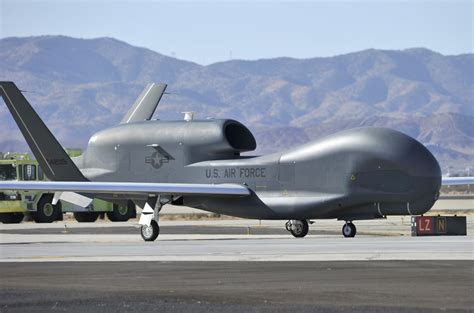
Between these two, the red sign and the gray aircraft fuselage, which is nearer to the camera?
the gray aircraft fuselage

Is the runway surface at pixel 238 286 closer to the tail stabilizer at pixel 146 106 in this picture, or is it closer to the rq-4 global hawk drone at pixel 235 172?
the rq-4 global hawk drone at pixel 235 172

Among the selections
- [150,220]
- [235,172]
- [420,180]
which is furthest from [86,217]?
[420,180]

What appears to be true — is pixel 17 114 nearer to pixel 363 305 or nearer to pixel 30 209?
pixel 30 209

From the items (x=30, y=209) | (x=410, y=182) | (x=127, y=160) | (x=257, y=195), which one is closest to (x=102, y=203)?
(x=30, y=209)

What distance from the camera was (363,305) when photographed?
1697 centimetres

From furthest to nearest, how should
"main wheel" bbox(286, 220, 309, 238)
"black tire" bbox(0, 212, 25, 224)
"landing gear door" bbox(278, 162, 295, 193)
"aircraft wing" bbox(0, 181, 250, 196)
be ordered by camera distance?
"black tire" bbox(0, 212, 25, 224) → "main wheel" bbox(286, 220, 309, 238) → "landing gear door" bbox(278, 162, 295, 193) → "aircraft wing" bbox(0, 181, 250, 196)

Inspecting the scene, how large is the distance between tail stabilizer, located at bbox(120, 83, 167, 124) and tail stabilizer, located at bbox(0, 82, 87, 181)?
3878 millimetres

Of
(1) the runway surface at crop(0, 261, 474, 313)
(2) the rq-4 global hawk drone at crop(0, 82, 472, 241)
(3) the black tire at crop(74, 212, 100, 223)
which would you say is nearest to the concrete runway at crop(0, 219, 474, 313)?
(1) the runway surface at crop(0, 261, 474, 313)

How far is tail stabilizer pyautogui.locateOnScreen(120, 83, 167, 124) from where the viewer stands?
148 feet

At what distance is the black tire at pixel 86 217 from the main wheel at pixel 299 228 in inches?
947

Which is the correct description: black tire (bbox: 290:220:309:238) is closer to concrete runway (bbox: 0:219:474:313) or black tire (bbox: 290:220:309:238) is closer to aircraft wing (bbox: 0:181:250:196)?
aircraft wing (bbox: 0:181:250:196)

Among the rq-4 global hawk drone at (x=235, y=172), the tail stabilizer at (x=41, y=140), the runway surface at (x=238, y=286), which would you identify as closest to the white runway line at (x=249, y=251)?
the runway surface at (x=238, y=286)

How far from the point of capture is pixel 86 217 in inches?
2459

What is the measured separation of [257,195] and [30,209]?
2156cm
